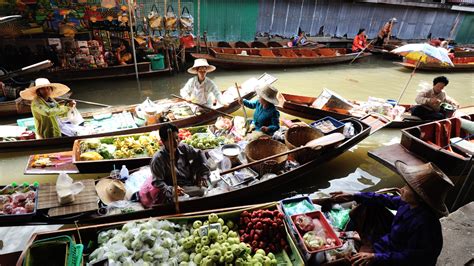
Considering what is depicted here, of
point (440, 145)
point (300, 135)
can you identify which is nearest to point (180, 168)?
point (300, 135)

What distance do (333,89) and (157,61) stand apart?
714 centimetres

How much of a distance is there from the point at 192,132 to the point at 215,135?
0.56 metres

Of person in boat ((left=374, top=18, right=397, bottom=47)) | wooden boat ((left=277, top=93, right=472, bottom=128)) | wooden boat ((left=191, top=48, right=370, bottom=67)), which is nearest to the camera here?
wooden boat ((left=277, top=93, right=472, bottom=128))

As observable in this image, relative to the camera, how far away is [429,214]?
2.63 m

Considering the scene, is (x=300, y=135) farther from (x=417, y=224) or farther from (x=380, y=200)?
(x=417, y=224)

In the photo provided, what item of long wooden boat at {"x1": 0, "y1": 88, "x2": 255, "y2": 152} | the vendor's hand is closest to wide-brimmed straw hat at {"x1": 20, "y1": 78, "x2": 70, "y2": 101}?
long wooden boat at {"x1": 0, "y1": 88, "x2": 255, "y2": 152}

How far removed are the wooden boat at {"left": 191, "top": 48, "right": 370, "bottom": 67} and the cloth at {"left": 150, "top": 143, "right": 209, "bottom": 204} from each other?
8.20m

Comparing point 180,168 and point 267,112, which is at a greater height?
point 267,112

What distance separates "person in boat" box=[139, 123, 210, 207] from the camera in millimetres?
3699

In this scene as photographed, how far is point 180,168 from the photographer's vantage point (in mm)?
4043

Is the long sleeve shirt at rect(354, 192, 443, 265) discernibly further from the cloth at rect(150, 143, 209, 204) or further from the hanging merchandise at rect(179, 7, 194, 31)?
the hanging merchandise at rect(179, 7, 194, 31)

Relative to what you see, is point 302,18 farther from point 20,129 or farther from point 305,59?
point 20,129

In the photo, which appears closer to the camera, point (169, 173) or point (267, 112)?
point (169, 173)

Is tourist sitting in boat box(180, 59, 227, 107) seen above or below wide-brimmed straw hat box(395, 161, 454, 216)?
below
